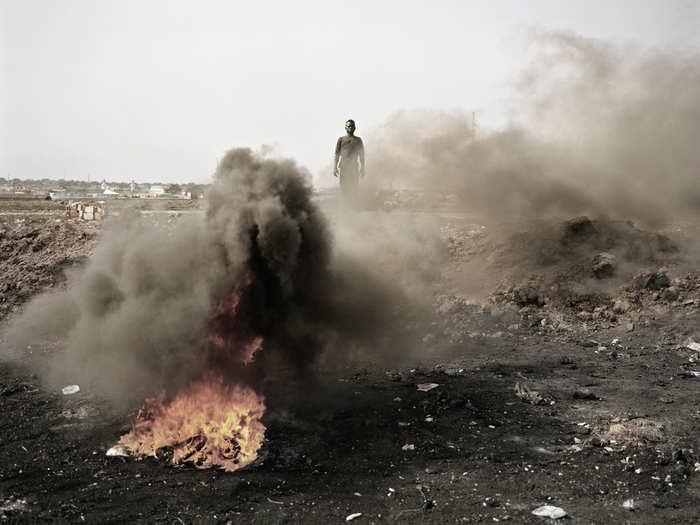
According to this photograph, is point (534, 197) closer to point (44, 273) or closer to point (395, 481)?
point (395, 481)

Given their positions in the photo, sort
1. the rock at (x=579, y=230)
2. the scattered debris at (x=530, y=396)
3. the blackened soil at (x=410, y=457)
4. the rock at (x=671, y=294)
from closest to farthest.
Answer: the blackened soil at (x=410, y=457) < the scattered debris at (x=530, y=396) < the rock at (x=671, y=294) < the rock at (x=579, y=230)

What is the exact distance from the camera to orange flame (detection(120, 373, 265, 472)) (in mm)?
6668

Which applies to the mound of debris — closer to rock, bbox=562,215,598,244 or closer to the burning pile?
rock, bbox=562,215,598,244

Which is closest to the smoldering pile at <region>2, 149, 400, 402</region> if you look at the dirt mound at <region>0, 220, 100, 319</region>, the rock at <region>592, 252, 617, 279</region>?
the dirt mound at <region>0, 220, 100, 319</region>

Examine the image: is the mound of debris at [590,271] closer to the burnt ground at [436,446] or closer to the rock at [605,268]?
the rock at [605,268]

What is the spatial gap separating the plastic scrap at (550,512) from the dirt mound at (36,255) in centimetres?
1401

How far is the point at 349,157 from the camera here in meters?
13.2

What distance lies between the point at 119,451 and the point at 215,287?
2.55 meters

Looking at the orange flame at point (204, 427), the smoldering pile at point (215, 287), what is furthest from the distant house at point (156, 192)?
the orange flame at point (204, 427)

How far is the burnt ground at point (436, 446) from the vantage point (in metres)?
5.52

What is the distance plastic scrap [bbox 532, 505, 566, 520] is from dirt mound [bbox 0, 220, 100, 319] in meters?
14.0

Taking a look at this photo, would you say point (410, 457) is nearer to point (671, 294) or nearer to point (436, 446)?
point (436, 446)

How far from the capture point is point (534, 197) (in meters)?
14.9

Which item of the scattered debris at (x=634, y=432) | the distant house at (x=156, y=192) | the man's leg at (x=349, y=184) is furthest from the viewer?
the distant house at (x=156, y=192)
